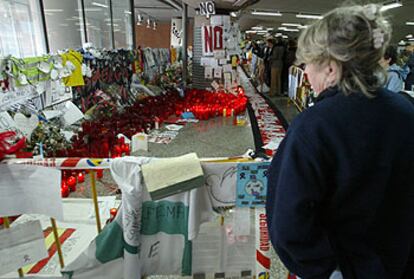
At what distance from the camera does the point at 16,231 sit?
1.44 metres

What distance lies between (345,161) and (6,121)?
3011mm

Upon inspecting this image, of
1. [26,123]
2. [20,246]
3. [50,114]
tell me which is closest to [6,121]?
[26,123]

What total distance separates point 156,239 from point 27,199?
59cm

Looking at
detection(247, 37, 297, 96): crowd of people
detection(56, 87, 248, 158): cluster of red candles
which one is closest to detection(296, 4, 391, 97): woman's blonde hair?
detection(56, 87, 248, 158): cluster of red candles

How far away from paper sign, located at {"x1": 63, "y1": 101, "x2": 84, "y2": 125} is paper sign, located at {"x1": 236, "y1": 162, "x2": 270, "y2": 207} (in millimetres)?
3238

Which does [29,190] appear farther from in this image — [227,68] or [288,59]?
[288,59]

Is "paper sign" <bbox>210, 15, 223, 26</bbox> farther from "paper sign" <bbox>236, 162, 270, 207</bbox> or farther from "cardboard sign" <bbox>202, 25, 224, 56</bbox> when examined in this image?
"paper sign" <bbox>236, 162, 270, 207</bbox>

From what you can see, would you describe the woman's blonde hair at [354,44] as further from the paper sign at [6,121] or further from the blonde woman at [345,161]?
the paper sign at [6,121]

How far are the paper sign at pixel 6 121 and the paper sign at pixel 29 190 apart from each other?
1782mm

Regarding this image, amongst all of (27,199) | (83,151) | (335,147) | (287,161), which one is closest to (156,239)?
(27,199)

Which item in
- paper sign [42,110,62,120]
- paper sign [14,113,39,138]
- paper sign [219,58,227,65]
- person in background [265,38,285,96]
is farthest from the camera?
person in background [265,38,285,96]

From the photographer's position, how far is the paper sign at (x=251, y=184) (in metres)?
1.34

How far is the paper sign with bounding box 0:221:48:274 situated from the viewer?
1.42 m

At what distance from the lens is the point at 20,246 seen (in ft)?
4.78
